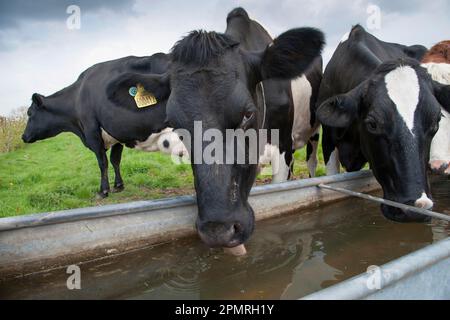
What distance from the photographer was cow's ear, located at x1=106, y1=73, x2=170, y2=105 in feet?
10.2

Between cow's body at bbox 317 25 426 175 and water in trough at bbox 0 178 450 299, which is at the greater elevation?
cow's body at bbox 317 25 426 175

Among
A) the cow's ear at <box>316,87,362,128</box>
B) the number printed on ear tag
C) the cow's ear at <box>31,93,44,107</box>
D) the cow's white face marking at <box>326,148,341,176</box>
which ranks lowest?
the cow's white face marking at <box>326,148,341,176</box>

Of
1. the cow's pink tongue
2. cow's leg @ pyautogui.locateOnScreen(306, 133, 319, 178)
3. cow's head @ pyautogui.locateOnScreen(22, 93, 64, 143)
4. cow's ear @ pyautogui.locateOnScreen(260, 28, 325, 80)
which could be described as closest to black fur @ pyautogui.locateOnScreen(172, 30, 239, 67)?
cow's ear @ pyautogui.locateOnScreen(260, 28, 325, 80)

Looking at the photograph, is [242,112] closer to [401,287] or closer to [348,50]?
[401,287]

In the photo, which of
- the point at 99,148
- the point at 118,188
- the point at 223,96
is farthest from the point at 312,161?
the point at 223,96

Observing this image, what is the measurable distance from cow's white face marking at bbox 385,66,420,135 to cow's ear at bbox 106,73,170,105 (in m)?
1.71

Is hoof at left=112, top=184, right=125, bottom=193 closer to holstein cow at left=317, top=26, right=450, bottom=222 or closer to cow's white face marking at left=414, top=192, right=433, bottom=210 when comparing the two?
holstein cow at left=317, top=26, right=450, bottom=222

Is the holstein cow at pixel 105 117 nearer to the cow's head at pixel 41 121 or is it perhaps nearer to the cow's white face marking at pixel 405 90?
the cow's head at pixel 41 121

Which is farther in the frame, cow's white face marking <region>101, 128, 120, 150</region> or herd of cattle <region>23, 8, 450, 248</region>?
cow's white face marking <region>101, 128, 120, 150</region>

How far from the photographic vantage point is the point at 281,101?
4328mm

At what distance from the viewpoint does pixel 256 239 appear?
3111 mm

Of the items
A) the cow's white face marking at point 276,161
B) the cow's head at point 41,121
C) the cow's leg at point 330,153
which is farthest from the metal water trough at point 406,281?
the cow's head at point 41,121

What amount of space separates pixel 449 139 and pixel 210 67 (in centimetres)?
218

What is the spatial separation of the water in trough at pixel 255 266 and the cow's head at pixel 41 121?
6.18 meters
